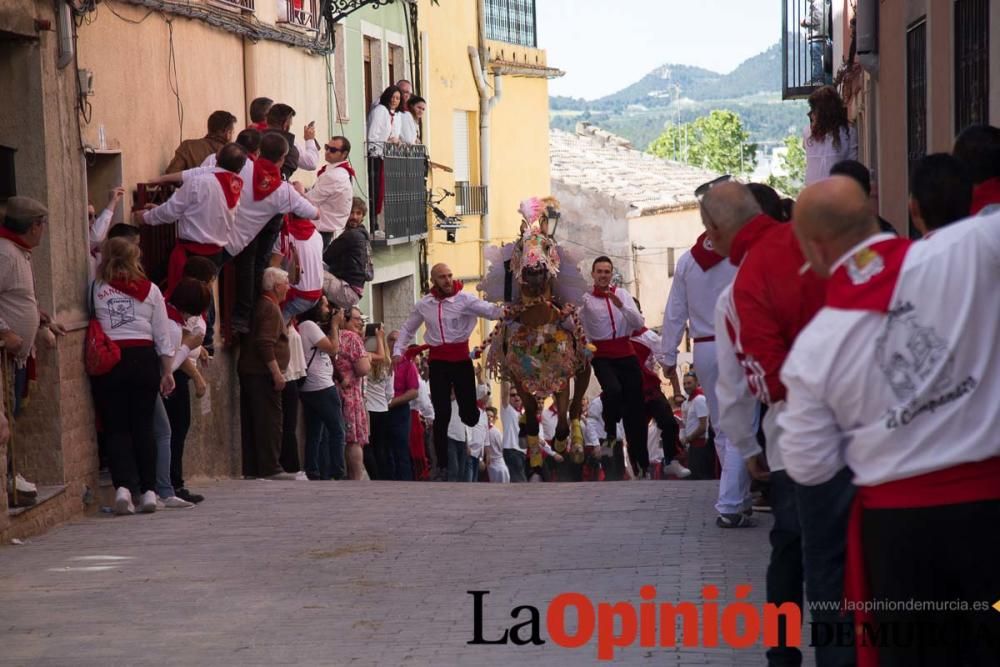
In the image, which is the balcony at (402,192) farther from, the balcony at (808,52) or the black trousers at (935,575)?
the black trousers at (935,575)

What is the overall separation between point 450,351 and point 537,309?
53.4 inches

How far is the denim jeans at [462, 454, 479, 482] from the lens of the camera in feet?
63.4

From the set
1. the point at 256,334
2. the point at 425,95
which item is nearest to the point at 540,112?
the point at 425,95

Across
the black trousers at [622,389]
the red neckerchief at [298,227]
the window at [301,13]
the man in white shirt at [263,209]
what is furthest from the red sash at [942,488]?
the window at [301,13]

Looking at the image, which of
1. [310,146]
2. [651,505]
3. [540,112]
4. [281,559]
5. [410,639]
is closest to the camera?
[410,639]

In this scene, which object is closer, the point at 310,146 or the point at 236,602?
the point at 236,602

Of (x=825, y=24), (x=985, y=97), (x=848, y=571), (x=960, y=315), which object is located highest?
(x=825, y=24)

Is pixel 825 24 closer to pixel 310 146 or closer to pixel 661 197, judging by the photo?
pixel 310 146

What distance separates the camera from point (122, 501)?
41.2ft

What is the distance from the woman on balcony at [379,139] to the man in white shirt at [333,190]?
8019 millimetres

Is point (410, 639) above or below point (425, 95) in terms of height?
below

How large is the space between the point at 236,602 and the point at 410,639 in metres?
Result: 1.43

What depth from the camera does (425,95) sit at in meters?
32.3

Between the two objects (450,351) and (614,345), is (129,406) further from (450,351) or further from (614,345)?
(614,345)
